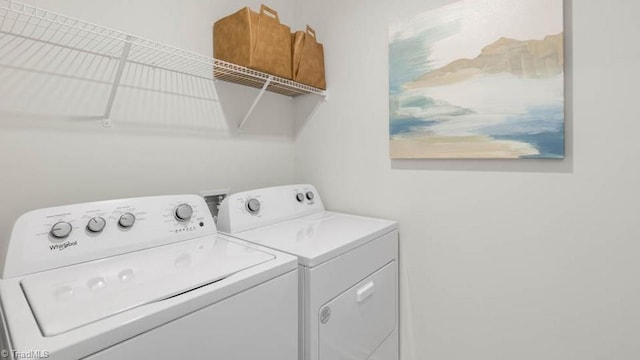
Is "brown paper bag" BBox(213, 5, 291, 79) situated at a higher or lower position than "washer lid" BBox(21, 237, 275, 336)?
higher

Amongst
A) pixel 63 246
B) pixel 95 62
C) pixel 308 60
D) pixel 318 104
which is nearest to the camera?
pixel 63 246

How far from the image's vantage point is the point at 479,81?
3.84 ft

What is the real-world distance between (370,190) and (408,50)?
70 cm

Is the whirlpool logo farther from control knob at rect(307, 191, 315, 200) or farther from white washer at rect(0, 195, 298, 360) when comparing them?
control knob at rect(307, 191, 315, 200)

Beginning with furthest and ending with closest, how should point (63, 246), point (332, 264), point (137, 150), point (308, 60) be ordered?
point (308, 60)
point (137, 150)
point (332, 264)
point (63, 246)

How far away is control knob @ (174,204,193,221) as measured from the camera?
1.11 m

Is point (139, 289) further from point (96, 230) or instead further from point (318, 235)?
point (318, 235)

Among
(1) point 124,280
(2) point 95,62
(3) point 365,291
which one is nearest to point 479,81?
(3) point 365,291

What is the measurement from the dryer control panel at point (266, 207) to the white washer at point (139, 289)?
0.16m

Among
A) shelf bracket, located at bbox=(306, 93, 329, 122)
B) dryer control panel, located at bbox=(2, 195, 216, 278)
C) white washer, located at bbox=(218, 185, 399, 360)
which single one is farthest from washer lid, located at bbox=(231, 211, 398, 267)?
shelf bracket, located at bbox=(306, 93, 329, 122)

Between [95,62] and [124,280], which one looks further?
[95,62]

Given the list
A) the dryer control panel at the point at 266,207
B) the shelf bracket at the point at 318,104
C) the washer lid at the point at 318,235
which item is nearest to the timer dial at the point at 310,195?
the dryer control panel at the point at 266,207

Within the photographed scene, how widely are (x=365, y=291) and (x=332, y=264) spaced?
0.27 metres

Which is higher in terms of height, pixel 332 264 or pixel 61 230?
pixel 61 230
